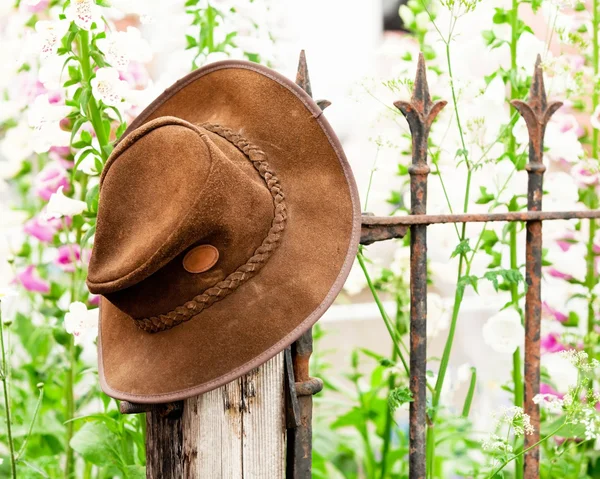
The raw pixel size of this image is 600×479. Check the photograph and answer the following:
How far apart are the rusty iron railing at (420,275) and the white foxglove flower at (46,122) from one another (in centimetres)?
45

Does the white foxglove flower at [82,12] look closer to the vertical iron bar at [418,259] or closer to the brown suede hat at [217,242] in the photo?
the brown suede hat at [217,242]

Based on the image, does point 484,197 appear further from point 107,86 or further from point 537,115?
point 107,86

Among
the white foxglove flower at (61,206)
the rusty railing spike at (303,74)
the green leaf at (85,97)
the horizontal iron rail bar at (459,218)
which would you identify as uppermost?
the rusty railing spike at (303,74)

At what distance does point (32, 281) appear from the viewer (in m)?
2.00

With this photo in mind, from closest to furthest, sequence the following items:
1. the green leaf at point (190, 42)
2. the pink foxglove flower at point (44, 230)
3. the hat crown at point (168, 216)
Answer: the hat crown at point (168, 216)
the green leaf at point (190, 42)
the pink foxglove flower at point (44, 230)

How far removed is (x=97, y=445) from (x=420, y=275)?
28.0 inches

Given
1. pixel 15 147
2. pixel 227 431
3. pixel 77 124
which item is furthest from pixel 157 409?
pixel 15 147

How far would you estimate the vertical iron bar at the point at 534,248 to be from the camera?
1.42m

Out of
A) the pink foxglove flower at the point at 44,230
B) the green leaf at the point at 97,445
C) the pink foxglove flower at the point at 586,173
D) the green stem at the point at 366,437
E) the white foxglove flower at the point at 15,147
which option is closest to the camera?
the green leaf at the point at 97,445

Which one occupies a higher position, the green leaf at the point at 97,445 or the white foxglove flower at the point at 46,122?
the white foxglove flower at the point at 46,122

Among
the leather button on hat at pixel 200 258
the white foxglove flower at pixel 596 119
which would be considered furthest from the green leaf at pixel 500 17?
the leather button on hat at pixel 200 258

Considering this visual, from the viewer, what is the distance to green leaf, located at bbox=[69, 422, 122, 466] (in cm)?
148

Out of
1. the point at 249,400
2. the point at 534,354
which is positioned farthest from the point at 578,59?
the point at 249,400

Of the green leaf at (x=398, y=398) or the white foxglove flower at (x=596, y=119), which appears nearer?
the green leaf at (x=398, y=398)
